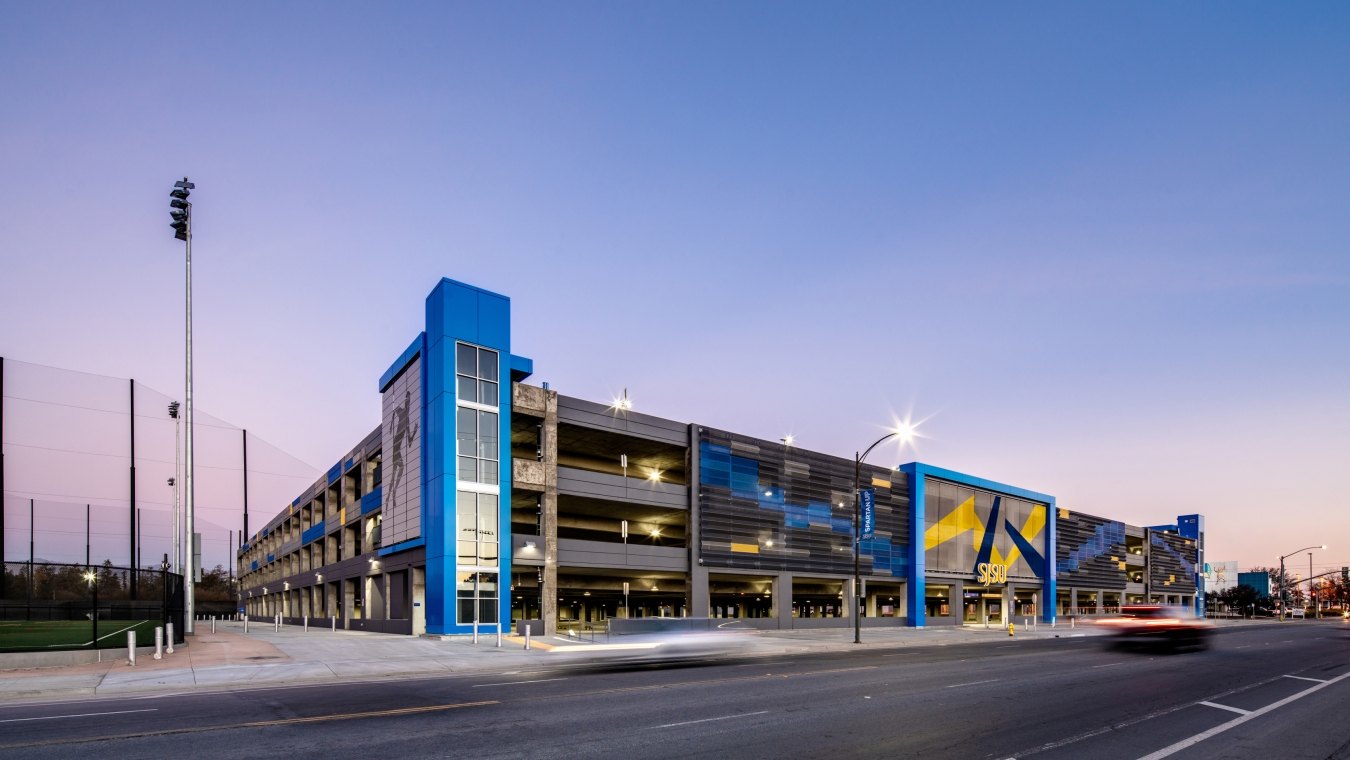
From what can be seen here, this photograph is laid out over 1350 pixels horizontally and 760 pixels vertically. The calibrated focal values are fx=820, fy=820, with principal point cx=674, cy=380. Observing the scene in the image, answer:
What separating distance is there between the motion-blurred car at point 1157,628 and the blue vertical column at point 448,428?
91.2ft

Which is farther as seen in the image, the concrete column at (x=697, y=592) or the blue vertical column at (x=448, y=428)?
the concrete column at (x=697, y=592)

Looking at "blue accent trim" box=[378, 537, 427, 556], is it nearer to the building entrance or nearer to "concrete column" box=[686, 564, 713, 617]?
"concrete column" box=[686, 564, 713, 617]

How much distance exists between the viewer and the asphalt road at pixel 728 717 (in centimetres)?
1182

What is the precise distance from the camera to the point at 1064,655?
31844mm

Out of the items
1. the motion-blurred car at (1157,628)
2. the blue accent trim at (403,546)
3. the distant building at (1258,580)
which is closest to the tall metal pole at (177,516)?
the blue accent trim at (403,546)

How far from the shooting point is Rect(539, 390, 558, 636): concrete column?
135 feet

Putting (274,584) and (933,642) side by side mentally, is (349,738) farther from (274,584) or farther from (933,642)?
(274,584)

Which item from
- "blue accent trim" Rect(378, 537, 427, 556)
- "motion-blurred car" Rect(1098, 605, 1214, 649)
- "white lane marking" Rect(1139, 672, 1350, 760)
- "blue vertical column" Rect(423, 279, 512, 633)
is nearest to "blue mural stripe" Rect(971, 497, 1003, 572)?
"motion-blurred car" Rect(1098, 605, 1214, 649)

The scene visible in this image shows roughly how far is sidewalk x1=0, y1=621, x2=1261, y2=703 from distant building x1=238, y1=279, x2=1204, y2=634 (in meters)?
5.13


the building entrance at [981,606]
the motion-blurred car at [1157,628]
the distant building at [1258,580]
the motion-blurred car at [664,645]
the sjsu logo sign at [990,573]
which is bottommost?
the distant building at [1258,580]

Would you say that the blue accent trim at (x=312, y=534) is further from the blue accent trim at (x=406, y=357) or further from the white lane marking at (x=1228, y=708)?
the white lane marking at (x=1228, y=708)

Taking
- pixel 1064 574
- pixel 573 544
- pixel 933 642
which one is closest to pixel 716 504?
pixel 573 544

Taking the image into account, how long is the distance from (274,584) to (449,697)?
82.0 m

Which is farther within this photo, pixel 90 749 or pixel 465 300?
pixel 465 300
